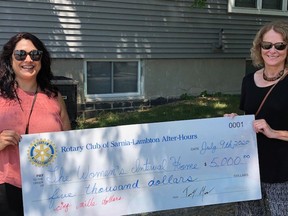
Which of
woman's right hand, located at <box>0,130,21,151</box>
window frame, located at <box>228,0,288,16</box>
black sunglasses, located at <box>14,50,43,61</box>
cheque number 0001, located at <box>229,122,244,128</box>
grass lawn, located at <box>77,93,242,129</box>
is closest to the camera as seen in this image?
woman's right hand, located at <box>0,130,21,151</box>

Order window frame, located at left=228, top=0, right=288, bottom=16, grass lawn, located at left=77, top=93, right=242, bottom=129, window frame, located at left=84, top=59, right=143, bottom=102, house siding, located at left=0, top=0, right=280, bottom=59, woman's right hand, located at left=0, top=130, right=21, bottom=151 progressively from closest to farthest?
woman's right hand, located at left=0, top=130, right=21, bottom=151
grass lawn, located at left=77, top=93, right=242, bottom=129
house siding, located at left=0, top=0, right=280, bottom=59
window frame, located at left=84, top=59, right=143, bottom=102
window frame, located at left=228, top=0, right=288, bottom=16

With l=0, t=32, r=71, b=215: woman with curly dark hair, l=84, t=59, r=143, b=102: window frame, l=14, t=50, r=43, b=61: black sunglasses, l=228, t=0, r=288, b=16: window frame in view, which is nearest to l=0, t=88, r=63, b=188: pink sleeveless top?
l=0, t=32, r=71, b=215: woman with curly dark hair

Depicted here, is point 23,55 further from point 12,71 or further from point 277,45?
point 277,45

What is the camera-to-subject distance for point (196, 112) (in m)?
7.50

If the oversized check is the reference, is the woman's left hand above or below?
above

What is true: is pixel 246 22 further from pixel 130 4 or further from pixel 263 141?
pixel 263 141

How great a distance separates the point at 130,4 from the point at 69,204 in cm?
598

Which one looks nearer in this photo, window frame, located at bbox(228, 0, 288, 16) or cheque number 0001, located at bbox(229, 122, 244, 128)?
cheque number 0001, located at bbox(229, 122, 244, 128)

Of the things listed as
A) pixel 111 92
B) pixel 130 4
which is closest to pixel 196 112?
pixel 111 92

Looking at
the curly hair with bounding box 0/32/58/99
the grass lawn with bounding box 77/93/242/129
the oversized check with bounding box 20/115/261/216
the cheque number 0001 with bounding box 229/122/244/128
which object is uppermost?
the curly hair with bounding box 0/32/58/99

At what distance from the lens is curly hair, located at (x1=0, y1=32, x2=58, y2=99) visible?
7.82ft

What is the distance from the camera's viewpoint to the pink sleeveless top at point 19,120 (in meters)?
2.34

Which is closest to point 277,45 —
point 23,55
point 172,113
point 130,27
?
point 23,55

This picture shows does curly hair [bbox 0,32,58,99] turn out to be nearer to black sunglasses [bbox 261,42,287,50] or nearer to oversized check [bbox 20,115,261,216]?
oversized check [bbox 20,115,261,216]
